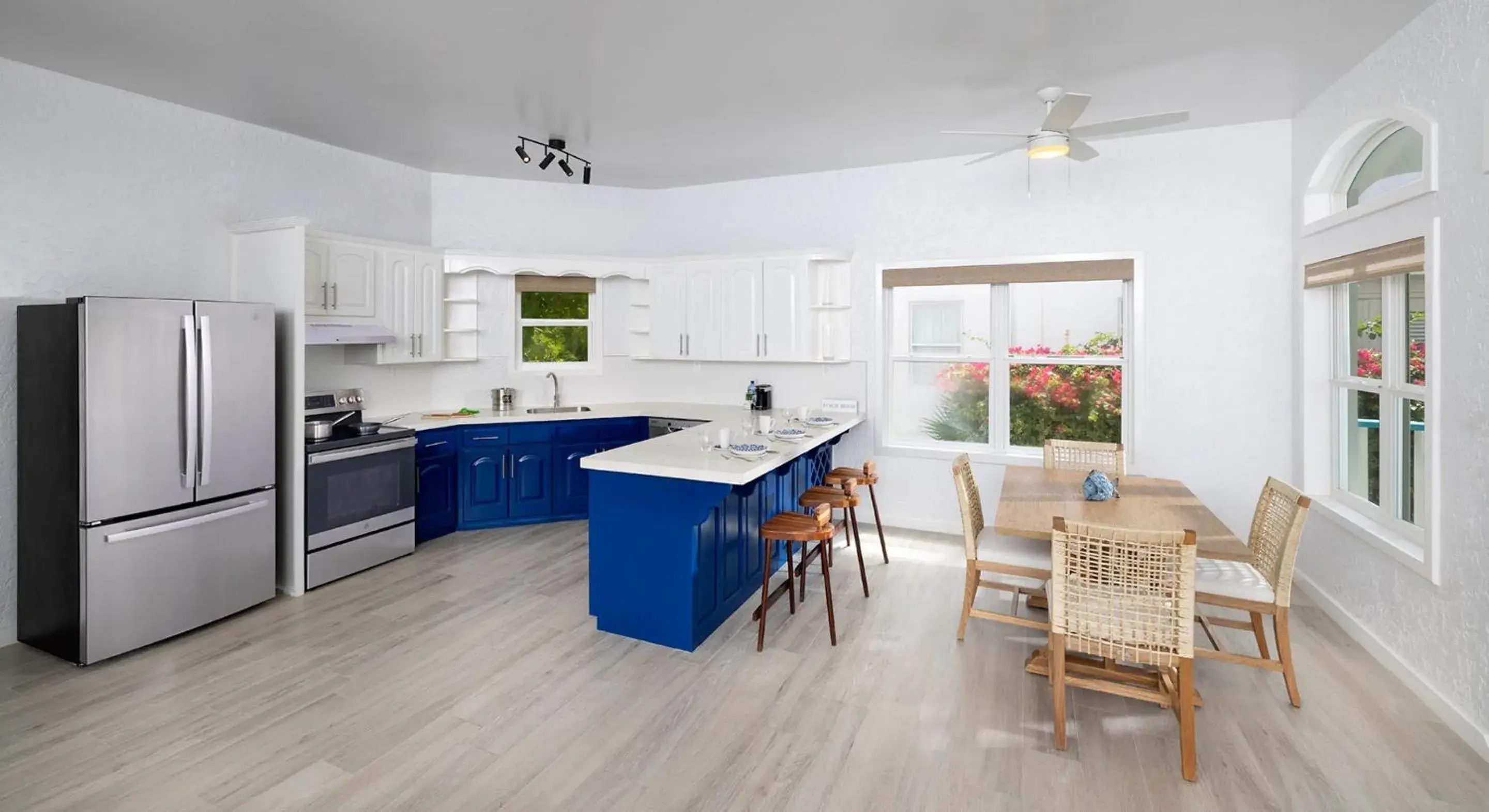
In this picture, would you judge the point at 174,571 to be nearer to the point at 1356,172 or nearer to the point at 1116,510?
the point at 1116,510

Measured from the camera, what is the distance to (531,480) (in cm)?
551

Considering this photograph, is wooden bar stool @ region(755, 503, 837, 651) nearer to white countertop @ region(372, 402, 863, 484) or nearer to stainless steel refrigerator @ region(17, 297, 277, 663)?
white countertop @ region(372, 402, 863, 484)

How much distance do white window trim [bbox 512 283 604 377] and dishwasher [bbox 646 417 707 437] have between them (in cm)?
97

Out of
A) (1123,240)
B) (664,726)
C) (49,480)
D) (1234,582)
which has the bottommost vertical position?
(664,726)

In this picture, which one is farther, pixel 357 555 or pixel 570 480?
pixel 570 480

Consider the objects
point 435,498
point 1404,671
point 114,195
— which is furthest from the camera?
point 435,498

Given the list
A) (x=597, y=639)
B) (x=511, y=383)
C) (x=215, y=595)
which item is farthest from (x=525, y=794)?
(x=511, y=383)

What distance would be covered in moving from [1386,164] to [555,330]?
5619 millimetres

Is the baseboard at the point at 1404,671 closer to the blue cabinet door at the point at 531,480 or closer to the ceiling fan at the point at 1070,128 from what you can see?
the ceiling fan at the point at 1070,128

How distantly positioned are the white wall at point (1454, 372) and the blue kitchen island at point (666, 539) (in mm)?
2701

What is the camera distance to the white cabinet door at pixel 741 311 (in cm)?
563

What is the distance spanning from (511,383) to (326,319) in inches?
64.1

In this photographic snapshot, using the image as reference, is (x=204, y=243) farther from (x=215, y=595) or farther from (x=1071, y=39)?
(x=1071, y=39)

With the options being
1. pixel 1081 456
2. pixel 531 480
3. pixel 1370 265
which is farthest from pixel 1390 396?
pixel 531 480
